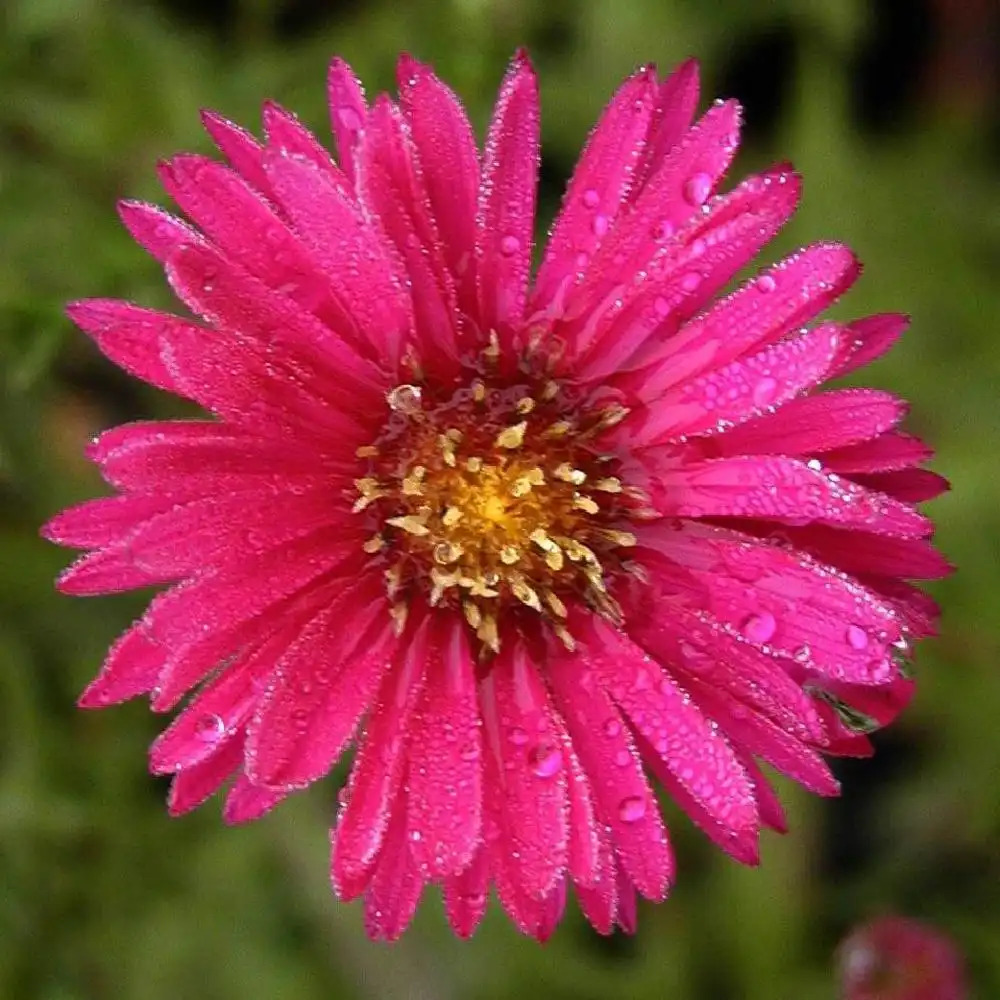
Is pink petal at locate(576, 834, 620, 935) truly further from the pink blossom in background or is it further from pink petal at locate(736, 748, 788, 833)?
the pink blossom in background

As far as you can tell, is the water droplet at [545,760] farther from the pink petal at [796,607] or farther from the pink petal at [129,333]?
the pink petal at [129,333]

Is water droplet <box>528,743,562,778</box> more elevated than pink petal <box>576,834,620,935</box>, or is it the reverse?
water droplet <box>528,743,562,778</box>

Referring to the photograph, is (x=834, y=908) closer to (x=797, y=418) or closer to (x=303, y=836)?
(x=303, y=836)

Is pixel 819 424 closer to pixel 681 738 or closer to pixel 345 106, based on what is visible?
pixel 681 738

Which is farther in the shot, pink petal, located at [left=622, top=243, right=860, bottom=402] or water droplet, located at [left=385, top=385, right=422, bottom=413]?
water droplet, located at [left=385, top=385, right=422, bottom=413]

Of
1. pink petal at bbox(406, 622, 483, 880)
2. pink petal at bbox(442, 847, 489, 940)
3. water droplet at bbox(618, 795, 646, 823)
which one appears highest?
water droplet at bbox(618, 795, 646, 823)

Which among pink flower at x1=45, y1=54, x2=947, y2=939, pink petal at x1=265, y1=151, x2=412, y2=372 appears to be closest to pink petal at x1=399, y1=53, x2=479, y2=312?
pink flower at x1=45, y1=54, x2=947, y2=939
